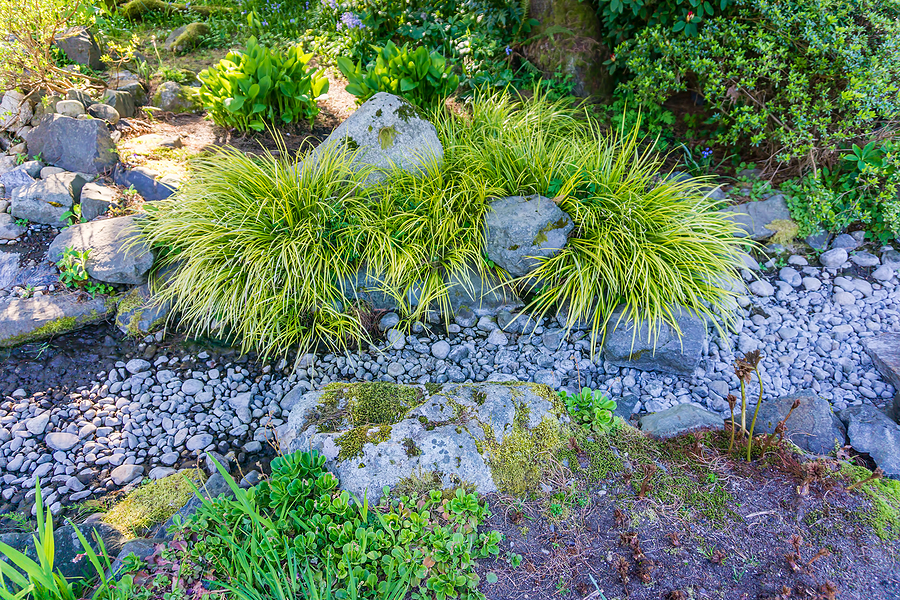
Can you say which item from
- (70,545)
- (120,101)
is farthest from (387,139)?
(70,545)

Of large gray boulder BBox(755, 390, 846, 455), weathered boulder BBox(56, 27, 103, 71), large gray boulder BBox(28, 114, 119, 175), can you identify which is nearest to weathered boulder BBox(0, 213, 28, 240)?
large gray boulder BBox(28, 114, 119, 175)

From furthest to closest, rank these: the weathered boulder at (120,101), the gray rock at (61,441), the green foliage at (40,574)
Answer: the weathered boulder at (120,101)
the gray rock at (61,441)
the green foliage at (40,574)

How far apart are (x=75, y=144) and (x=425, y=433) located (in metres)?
3.72

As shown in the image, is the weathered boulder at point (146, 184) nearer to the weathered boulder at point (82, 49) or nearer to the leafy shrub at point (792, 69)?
the weathered boulder at point (82, 49)

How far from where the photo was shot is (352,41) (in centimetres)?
526

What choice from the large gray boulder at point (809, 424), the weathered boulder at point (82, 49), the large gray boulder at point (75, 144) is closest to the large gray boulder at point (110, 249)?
the large gray boulder at point (75, 144)

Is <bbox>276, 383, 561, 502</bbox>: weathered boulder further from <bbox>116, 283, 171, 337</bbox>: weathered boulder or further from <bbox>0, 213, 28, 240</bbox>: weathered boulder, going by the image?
<bbox>0, 213, 28, 240</bbox>: weathered boulder

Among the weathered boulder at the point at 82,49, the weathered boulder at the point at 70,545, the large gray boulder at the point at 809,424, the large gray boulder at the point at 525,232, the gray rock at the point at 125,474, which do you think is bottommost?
the gray rock at the point at 125,474

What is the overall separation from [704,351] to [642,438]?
3.64 feet

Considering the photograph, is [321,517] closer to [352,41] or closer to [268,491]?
[268,491]

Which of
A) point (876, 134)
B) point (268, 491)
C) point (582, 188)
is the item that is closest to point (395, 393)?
point (268, 491)

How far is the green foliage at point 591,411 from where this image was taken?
6.95 ft

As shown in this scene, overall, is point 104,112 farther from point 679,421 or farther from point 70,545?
point 679,421

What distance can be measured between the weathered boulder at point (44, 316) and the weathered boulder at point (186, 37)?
13.7ft
